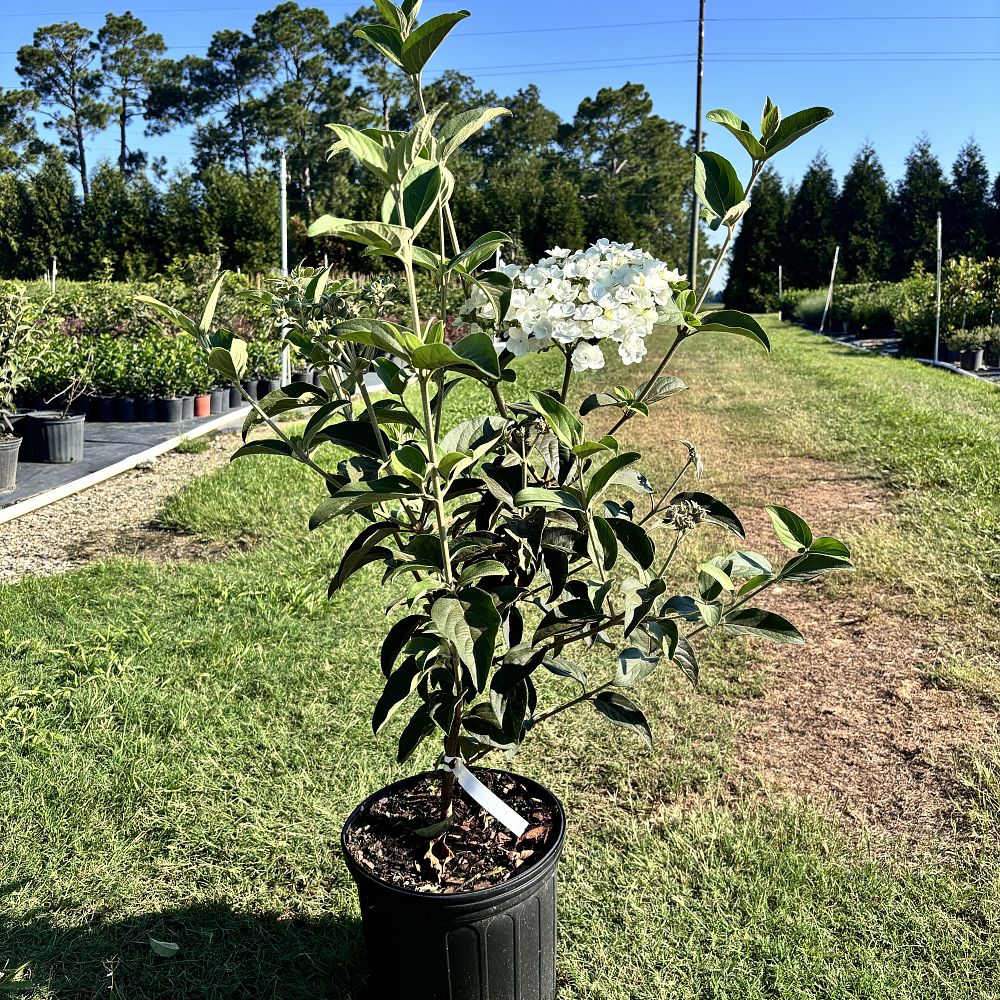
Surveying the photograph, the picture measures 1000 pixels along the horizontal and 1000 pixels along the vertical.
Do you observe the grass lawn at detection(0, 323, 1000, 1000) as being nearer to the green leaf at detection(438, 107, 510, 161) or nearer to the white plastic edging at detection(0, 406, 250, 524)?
the white plastic edging at detection(0, 406, 250, 524)

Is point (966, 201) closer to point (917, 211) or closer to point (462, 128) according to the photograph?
point (917, 211)

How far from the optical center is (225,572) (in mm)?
4051

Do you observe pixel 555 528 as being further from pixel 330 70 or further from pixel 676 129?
pixel 676 129

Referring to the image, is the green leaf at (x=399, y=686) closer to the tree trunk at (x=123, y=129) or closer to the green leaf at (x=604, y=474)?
the green leaf at (x=604, y=474)

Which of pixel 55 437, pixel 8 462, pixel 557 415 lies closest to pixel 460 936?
pixel 557 415

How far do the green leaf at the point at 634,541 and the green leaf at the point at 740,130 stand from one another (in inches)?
22.7

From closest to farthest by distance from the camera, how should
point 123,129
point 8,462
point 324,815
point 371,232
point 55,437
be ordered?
point 371,232
point 324,815
point 8,462
point 55,437
point 123,129

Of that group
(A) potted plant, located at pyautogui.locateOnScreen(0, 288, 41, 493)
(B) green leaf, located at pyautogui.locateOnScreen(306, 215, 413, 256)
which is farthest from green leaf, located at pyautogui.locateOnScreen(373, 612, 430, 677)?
(A) potted plant, located at pyautogui.locateOnScreen(0, 288, 41, 493)

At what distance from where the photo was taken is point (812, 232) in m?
26.9

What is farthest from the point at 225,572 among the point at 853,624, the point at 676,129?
the point at 676,129

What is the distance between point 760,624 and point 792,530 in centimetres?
17

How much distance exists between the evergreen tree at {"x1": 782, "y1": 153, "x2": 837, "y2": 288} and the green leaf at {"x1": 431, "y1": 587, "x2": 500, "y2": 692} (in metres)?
27.2

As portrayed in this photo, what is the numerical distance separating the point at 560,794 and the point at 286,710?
3.06ft

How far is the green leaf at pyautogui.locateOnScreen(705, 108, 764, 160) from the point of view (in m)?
1.30
